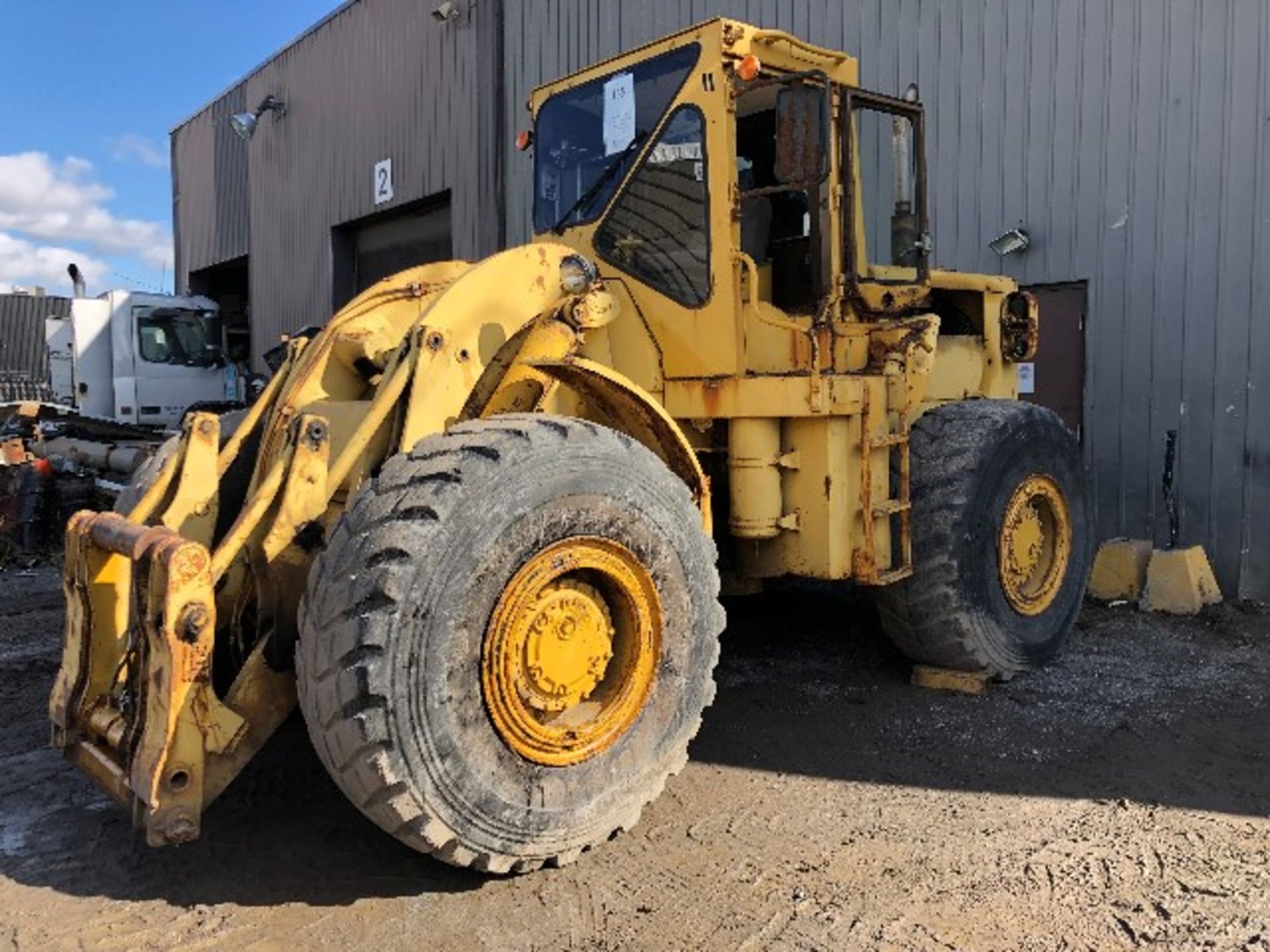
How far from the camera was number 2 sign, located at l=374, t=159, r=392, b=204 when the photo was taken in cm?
1548

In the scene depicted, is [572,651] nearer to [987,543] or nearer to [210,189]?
[987,543]

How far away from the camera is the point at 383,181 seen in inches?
616

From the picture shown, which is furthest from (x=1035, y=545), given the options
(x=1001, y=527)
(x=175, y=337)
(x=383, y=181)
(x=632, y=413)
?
(x=175, y=337)

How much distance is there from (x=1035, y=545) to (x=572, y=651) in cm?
338

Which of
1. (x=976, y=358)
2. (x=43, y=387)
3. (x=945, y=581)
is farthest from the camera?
(x=43, y=387)

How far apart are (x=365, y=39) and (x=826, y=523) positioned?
1374cm

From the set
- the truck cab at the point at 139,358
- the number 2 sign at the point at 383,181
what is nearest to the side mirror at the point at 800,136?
the number 2 sign at the point at 383,181

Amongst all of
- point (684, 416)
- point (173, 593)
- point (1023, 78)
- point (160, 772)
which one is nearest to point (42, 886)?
point (160, 772)

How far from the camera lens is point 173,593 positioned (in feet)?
10.3

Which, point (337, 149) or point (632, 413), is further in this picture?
point (337, 149)

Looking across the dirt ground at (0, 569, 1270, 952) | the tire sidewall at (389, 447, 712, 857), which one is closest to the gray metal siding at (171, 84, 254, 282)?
the dirt ground at (0, 569, 1270, 952)

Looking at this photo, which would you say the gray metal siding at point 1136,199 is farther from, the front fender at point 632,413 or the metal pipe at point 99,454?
the metal pipe at point 99,454

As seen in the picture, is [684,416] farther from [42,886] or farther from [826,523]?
[42,886]

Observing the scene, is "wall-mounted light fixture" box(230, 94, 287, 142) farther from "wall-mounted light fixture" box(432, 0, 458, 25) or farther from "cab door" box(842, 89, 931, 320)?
"cab door" box(842, 89, 931, 320)
